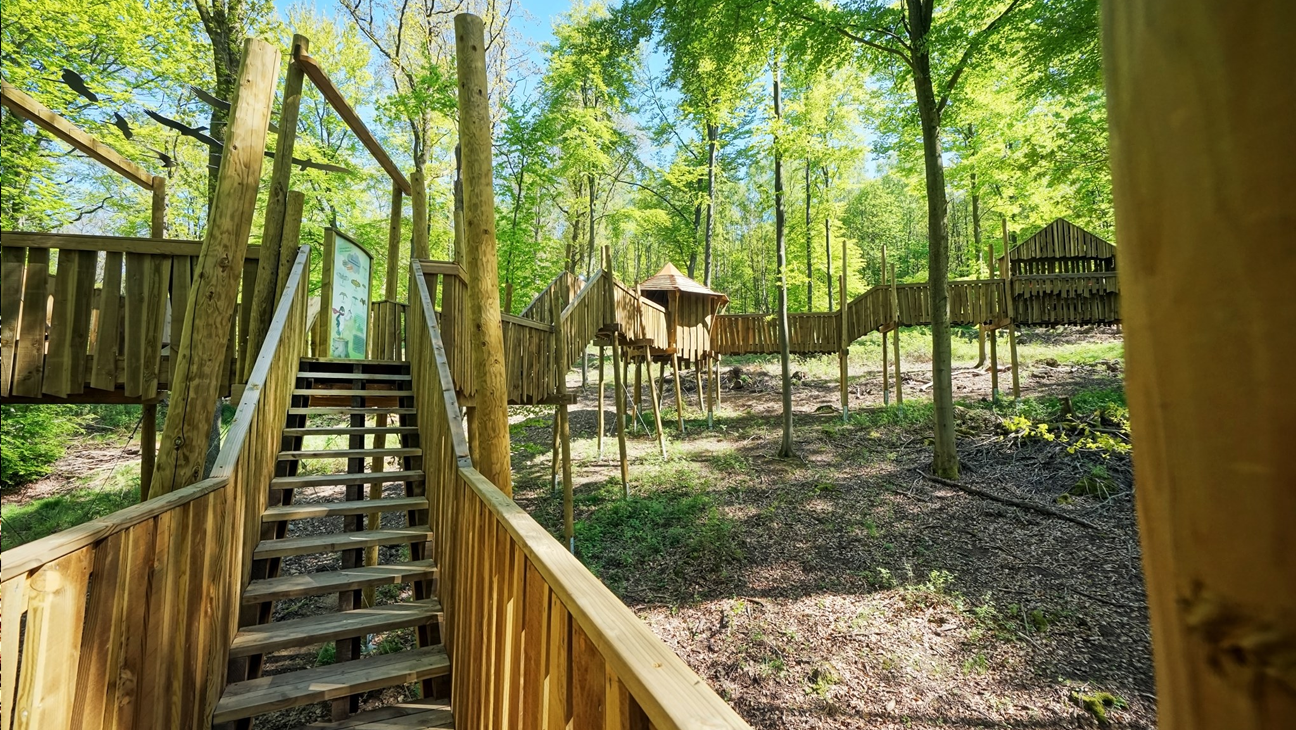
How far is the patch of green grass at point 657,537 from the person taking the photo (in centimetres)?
717

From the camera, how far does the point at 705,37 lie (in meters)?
9.44

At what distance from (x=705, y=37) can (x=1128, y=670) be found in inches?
408

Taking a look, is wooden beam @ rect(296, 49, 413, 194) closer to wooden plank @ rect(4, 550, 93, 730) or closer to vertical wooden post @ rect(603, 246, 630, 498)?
vertical wooden post @ rect(603, 246, 630, 498)

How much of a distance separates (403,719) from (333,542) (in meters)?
1.36

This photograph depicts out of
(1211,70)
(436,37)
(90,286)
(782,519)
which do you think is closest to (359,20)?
(436,37)

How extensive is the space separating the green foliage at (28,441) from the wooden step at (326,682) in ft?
41.6

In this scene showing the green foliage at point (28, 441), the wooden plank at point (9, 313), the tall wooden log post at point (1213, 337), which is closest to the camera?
the tall wooden log post at point (1213, 337)

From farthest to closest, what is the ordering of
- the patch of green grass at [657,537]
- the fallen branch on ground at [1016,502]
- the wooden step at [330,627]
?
the fallen branch on ground at [1016,502], the patch of green grass at [657,537], the wooden step at [330,627]

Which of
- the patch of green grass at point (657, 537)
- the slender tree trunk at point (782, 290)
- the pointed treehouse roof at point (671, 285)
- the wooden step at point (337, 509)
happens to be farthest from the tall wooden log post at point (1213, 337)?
the pointed treehouse roof at point (671, 285)

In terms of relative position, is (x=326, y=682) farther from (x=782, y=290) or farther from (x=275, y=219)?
(x=782, y=290)

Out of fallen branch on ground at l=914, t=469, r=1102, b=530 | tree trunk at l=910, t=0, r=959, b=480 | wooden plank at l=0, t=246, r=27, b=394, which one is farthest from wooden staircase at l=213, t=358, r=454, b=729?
tree trunk at l=910, t=0, r=959, b=480

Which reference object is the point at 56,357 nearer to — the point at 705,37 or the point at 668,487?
the point at 668,487

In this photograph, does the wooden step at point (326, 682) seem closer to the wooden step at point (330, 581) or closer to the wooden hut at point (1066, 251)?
the wooden step at point (330, 581)

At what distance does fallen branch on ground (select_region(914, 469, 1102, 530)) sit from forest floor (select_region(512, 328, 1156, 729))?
0.08 m
